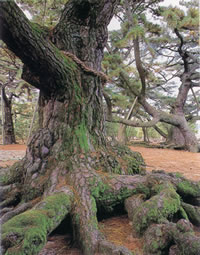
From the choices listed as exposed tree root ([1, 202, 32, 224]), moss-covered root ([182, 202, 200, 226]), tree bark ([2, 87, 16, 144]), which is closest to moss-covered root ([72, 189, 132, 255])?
exposed tree root ([1, 202, 32, 224])

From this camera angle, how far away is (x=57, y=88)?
1743mm

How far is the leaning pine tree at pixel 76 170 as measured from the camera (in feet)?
3.08

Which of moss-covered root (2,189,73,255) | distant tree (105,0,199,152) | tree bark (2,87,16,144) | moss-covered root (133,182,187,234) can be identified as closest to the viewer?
moss-covered root (2,189,73,255)

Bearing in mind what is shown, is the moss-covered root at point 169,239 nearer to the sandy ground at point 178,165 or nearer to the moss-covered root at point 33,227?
the moss-covered root at point 33,227

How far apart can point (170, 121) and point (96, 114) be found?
6.76 m

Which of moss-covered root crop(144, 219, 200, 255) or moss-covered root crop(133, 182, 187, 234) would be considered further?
moss-covered root crop(133, 182, 187, 234)

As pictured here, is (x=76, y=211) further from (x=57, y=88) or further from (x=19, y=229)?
(x=57, y=88)

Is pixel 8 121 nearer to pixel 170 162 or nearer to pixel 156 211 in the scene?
pixel 170 162

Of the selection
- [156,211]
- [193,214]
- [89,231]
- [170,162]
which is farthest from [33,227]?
[170,162]

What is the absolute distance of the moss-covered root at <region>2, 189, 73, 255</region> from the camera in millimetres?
768

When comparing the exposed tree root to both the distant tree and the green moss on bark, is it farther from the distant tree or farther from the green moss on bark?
the distant tree

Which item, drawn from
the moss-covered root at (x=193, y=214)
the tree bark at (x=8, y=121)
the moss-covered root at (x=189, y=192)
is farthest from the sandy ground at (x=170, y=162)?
the tree bark at (x=8, y=121)

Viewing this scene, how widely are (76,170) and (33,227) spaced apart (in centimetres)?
64

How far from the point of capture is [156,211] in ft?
3.62
